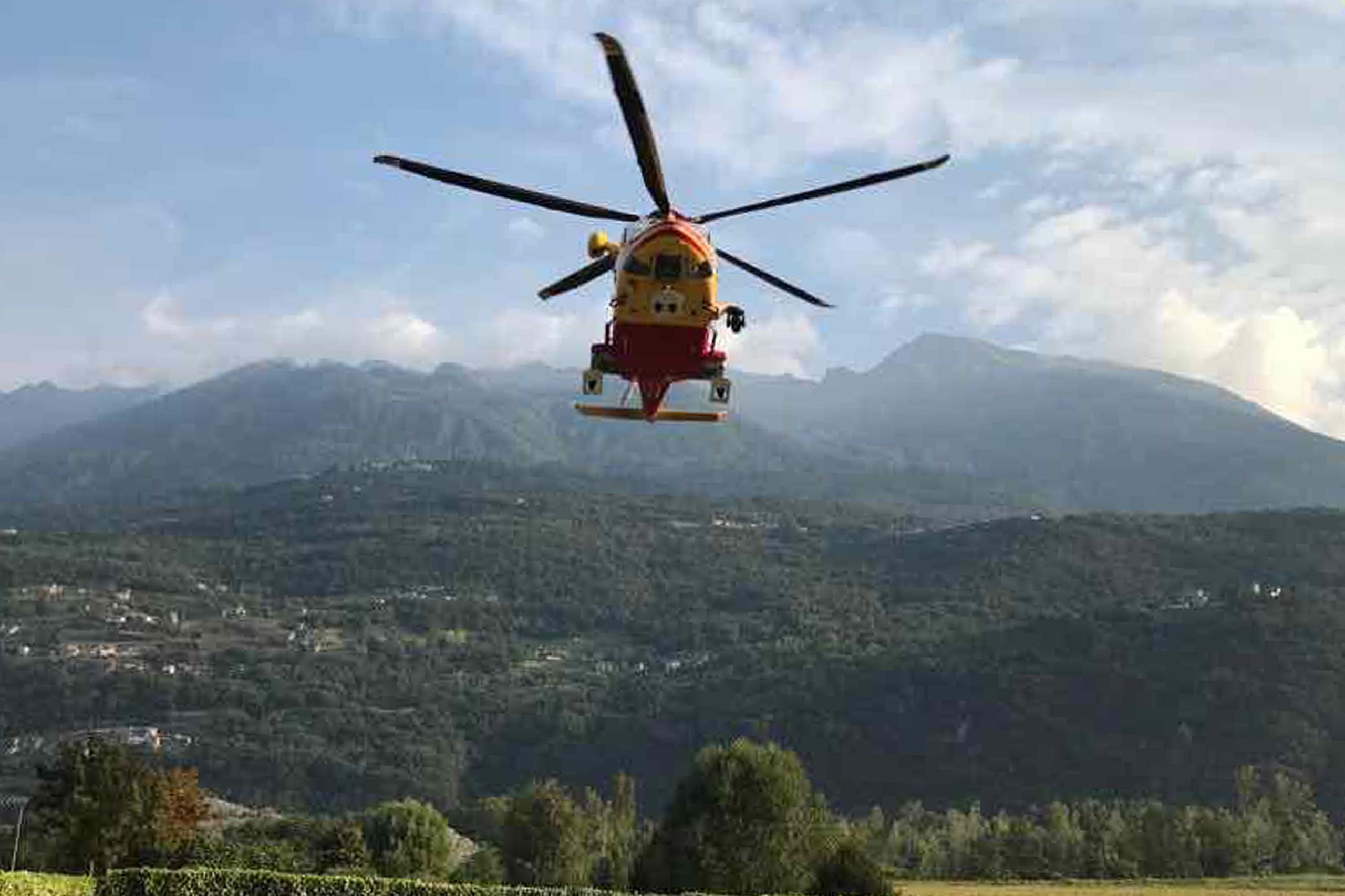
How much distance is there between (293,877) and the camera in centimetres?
4938

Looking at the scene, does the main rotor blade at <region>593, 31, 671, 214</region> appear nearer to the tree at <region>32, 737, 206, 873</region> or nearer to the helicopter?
the helicopter

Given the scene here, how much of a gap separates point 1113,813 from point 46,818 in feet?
352

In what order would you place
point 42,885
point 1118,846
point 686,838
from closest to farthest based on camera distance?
point 42,885, point 686,838, point 1118,846

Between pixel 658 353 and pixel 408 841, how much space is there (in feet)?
237

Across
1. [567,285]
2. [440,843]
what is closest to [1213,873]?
[440,843]

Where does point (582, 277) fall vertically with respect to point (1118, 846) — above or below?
above

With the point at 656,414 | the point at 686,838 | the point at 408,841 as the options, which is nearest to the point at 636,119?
the point at 656,414

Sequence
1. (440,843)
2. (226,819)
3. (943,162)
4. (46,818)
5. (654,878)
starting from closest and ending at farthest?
(943,162), (46,818), (654,878), (440,843), (226,819)

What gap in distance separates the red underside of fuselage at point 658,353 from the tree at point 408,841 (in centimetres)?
6617

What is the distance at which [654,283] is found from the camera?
30484 millimetres

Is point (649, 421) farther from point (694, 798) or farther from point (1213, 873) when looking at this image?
point (1213, 873)

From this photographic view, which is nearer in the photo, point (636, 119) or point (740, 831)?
point (636, 119)

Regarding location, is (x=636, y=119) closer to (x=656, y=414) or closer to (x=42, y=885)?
(x=656, y=414)

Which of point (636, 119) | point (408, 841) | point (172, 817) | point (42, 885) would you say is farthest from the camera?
point (408, 841)
